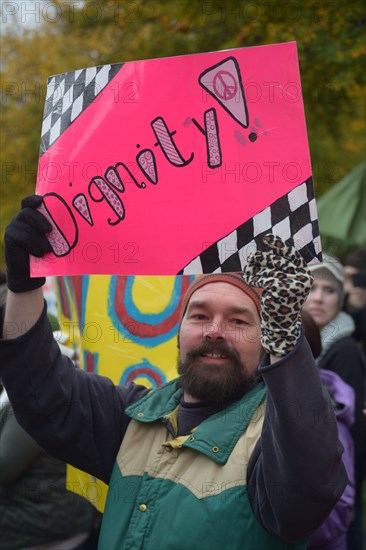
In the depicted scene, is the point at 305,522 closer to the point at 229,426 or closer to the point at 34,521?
the point at 229,426

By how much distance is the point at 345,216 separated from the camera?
830 centimetres

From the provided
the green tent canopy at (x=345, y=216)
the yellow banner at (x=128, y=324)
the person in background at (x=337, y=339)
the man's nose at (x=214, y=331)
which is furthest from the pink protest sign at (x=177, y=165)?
the green tent canopy at (x=345, y=216)

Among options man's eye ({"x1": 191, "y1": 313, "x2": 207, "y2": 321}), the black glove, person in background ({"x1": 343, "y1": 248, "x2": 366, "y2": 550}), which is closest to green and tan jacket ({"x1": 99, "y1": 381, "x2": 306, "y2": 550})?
man's eye ({"x1": 191, "y1": 313, "x2": 207, "y2": 321})

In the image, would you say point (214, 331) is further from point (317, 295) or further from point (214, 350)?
point (317, 295)

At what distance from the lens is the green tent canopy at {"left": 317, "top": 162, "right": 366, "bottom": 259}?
819cm

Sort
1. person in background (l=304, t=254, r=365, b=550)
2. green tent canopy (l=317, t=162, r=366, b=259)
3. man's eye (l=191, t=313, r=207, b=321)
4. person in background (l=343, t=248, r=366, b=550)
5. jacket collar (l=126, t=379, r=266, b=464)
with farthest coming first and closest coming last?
green tent canopy (l=317, t=162, r=366, b=259)
person in background (l=343, t=248, r=366, b=550)
person in background (l=304, t=254, r=365, b=550)
man's eye (l=191, t=313, r=207, b=321)
jacket collar (l=126, t=379, r=266, b=464)

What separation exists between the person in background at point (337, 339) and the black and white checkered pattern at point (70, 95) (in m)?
1.86

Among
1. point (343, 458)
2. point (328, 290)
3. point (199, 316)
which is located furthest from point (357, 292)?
point (199, 316)

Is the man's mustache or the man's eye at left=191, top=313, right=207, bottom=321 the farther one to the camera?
the man's eye at left=191, top=313, right=207, bottom=321

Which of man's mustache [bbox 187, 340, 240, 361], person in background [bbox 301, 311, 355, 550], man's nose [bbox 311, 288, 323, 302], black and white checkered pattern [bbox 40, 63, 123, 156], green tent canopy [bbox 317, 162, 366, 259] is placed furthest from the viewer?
green tent canopy [bbox 317, 162, 366, 259]

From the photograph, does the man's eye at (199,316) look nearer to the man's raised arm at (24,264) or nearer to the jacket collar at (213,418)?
the jacket collar at (213,418)

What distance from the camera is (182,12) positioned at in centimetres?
640

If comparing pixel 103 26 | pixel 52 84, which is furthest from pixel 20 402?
pixel 103 26

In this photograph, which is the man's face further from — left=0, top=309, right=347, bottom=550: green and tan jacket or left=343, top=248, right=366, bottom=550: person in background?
left=343, top=248, right=366, bottom=550: person in background
